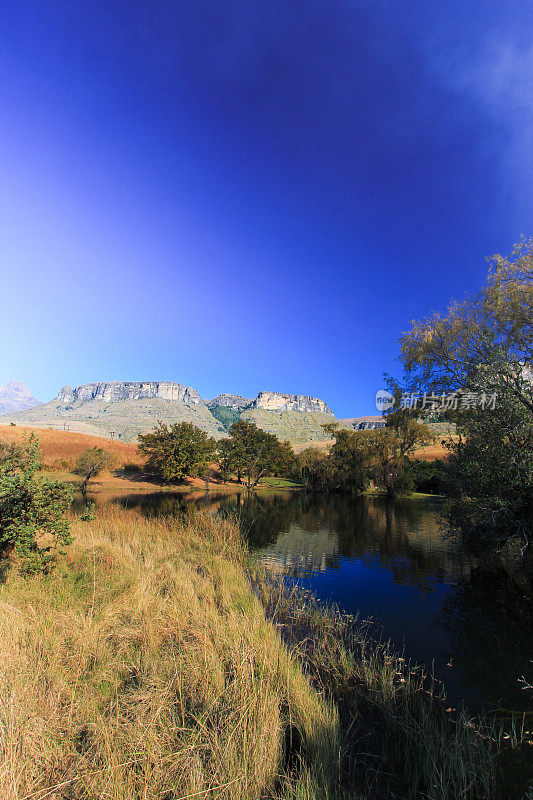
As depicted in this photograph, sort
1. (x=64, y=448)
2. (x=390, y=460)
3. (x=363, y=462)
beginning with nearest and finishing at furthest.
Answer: (x=390, y=460) < (x=363, y=462) < (x=64, y=448)

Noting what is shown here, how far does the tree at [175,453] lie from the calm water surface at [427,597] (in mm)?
40488

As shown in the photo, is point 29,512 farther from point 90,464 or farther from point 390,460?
point 390,460

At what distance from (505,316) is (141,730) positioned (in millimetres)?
17029

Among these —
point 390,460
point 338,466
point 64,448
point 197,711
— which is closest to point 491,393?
point 197,711

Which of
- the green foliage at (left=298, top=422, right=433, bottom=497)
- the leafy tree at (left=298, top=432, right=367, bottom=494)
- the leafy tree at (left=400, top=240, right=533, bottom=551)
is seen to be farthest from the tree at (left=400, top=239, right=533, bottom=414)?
the leafy tree at (left=298, top=432, right=367, bottom=494)

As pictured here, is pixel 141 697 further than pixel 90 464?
No

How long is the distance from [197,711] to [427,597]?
11317 millimetres

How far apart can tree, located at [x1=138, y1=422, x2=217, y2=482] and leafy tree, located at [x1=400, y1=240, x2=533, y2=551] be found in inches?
2123

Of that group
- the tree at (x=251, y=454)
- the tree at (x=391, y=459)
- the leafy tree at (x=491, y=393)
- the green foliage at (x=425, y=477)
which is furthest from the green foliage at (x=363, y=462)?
Result: the leafy tree at (x=491, y=393)

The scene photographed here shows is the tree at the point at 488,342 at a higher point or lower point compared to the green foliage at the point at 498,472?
higher

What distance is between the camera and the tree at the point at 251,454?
7000cm

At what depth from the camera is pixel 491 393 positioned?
41.1 ft

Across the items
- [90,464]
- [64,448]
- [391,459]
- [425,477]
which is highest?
[391,459]

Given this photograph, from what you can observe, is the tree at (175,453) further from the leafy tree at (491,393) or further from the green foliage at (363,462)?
the leafy tree at (491,393)
